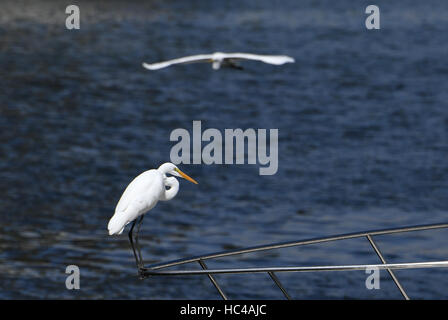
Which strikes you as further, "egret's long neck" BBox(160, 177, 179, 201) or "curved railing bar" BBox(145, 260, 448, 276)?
"egret's long neck" BBox(160, 177, 179, 201)

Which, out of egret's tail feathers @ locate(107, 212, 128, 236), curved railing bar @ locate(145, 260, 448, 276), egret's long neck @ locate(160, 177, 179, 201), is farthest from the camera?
egret's long neck @ locate(160, 177, 179, 201)

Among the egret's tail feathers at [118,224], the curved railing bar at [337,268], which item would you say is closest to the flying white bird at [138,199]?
the egret's tail feathers at [118,224]

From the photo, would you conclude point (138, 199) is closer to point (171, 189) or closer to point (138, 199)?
point (138, 199)

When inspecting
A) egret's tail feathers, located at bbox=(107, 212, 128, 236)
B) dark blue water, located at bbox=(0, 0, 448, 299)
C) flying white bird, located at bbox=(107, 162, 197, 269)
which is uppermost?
dark blue water, located at bbox=(0, 0, 448, 299)

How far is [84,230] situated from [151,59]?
86.1 feet

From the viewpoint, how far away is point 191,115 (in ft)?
111

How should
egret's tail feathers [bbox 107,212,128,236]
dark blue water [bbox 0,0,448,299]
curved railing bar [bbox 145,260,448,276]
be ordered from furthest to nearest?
dark blue water [bbox 0,0,448,299] → egret's tail feathers [bbox 107,212,128,236] → curved railing bar [bbox 145,260,448,276]

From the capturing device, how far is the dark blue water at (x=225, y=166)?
19391 mm

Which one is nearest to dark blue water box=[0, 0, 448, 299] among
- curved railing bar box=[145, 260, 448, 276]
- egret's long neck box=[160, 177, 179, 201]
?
egret's long neck box=[160, 177, 179, 201]

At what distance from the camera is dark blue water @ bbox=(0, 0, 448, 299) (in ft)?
63.6

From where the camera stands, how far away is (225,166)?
2720 cm

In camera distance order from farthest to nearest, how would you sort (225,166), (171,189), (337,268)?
(225,166) → (171,189) → (337,268)

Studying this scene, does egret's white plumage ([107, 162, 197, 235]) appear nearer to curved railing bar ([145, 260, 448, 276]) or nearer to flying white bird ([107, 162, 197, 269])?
flying white bird ([107, 162, 197, 269])

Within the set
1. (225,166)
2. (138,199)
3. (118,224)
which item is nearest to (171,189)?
(138,199)
